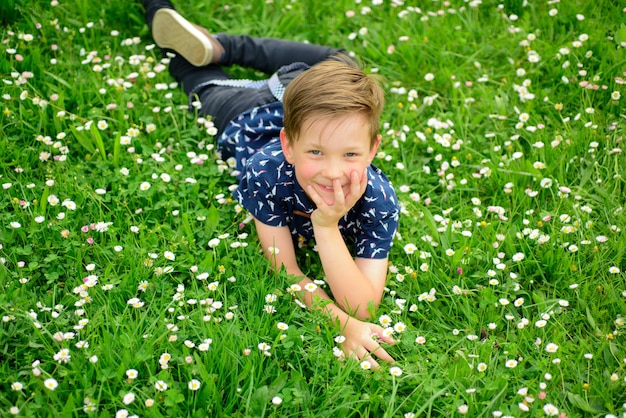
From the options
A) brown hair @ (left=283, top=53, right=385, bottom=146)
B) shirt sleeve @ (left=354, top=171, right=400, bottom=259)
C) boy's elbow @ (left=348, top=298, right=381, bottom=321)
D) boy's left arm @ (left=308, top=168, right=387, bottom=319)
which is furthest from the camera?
shirt sleeve @ (left=354, top=171, right=400, bottom=259)

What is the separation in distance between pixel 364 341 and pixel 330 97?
1.01 m

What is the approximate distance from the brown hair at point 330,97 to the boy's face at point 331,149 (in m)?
0.03

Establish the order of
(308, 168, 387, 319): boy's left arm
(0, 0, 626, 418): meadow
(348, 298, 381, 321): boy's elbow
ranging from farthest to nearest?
(348, 298, 381, 321): boy's elbow, (308, 168, 387, 319): boy's left arm, (0, 0, 626, 418): meadow

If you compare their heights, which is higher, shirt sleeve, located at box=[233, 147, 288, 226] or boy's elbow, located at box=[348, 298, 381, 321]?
shirt sleeve, located at box=[233, 147, 288, 226]

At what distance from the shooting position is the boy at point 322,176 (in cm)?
281

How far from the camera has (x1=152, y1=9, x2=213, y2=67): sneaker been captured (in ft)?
13.8

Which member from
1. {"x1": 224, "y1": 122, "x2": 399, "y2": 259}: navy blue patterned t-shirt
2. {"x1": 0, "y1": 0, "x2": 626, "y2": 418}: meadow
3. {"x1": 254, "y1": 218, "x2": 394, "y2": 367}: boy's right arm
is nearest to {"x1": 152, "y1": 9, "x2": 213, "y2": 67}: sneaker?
{"x1": 0, "y1": 0, "x2": 626, "y2": 418}: meadow

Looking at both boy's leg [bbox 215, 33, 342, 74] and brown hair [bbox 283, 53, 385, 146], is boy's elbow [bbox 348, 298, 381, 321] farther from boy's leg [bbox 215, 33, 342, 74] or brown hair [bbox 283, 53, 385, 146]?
boy's leg [bbox 215, 33, 342, 74]

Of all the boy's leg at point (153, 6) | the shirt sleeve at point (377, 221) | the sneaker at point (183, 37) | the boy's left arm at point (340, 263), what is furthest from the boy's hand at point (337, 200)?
the boy's leg at point (153, 6)

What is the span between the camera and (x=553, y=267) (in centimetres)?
328

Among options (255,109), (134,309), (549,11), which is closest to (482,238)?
(255,109)

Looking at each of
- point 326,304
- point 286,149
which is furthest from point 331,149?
point 326,304

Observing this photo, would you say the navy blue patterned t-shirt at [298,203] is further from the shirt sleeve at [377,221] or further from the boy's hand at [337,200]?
the boy's hand at [337,200]

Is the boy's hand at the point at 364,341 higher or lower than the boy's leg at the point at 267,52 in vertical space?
lower
